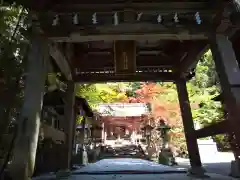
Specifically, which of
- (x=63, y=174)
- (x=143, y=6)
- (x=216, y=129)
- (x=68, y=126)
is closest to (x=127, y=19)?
(x=143, y=6)

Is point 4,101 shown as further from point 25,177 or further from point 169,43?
point 169,43

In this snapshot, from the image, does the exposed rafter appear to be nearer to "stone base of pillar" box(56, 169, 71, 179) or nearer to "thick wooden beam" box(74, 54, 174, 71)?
"thick wooden beam" box(74, 54, 174, 71)

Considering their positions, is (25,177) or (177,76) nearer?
(25,177)

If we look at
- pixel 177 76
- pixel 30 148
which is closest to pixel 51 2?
pixel 30 148

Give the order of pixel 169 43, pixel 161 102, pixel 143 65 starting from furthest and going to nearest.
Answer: pixel 161 102
pixel 143 65
pixel 169 43

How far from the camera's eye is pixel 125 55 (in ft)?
20.9

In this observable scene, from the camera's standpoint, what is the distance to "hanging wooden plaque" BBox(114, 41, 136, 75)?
6.25 meters

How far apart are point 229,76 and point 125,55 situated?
258 cm

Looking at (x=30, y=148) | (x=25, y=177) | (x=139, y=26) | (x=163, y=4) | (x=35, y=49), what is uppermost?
(x=163, y=4)

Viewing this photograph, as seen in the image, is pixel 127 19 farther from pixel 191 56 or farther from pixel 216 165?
pixel 216 165

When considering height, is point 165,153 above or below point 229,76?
below

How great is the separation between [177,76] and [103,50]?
93.8 inches

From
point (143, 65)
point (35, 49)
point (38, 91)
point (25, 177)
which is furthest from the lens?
point (143, 65)

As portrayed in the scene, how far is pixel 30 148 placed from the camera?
405 centimetres
